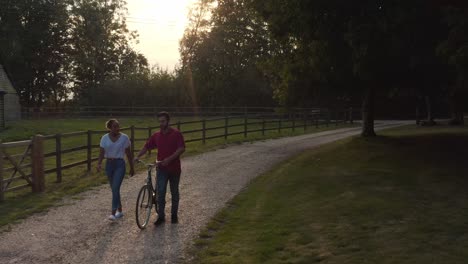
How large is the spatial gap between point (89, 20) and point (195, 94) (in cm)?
1825

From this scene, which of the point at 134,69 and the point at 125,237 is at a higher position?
the point at 134,69

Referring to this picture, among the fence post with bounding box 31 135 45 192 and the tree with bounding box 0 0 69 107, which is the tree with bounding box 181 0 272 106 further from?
the fence post with bounding box 31 135 45 192

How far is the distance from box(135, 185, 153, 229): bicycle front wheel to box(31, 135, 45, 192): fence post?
14.5ft

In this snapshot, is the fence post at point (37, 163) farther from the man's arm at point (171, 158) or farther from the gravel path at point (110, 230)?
the man's arm at point (171, 158)

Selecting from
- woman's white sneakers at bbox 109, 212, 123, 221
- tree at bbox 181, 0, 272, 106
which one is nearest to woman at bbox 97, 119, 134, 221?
woman's white sneakers at bbox 109, 212, 123, 221

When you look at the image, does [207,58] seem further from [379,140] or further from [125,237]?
[125,237]

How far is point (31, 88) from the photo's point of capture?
198ft

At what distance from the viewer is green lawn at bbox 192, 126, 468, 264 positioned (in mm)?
6812

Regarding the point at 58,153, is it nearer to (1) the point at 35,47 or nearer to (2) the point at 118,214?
(2) the point at 118,214

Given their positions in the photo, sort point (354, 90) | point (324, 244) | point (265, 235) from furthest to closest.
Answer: point (354, 90)
point (265, 235)
point (324, 244)

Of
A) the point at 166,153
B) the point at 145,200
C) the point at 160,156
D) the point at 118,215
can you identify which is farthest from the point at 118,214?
the point at 166,153

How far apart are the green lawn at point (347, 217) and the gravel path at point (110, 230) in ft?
1.31

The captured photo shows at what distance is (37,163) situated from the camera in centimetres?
1216

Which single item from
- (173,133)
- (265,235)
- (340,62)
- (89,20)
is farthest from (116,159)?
(89,20)
